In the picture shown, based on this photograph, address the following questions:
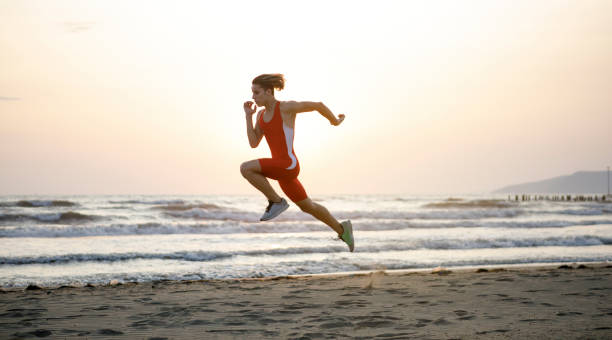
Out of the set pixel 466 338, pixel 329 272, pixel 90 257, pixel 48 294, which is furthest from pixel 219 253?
pixel 466 338

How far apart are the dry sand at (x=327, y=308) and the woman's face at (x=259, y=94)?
7.31 ft

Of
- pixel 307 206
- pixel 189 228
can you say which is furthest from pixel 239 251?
pixel 307 206

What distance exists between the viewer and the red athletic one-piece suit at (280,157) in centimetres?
579

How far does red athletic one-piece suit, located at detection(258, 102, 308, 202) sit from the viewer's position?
5785 mm

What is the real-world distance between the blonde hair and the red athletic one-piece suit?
189mm

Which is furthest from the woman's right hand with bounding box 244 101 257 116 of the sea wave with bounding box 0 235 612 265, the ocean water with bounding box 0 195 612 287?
the sea wave with bounding box 0 235 612 265

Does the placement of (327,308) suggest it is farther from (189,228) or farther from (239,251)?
(189,228)

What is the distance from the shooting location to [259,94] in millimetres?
5871

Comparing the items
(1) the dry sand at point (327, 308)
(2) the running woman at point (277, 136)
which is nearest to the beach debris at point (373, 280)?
(1) the dry sand at point (327, 308)

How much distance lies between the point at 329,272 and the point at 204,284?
292 cm

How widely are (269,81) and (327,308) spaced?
2542mm

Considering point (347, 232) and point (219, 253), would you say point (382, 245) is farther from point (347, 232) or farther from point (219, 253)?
point (347, 232)

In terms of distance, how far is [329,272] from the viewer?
10.7 m

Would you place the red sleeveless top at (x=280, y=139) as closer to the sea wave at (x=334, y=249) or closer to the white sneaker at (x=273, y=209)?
the white sneaker at (x=273, y=209)
